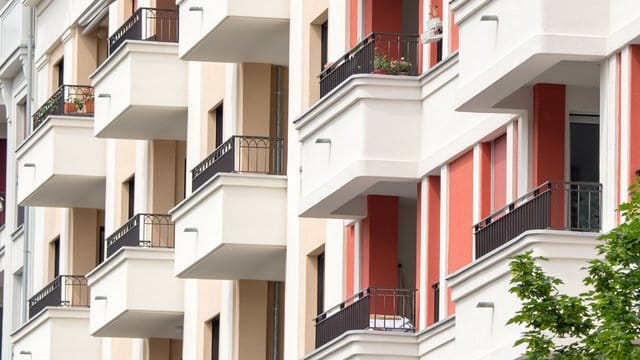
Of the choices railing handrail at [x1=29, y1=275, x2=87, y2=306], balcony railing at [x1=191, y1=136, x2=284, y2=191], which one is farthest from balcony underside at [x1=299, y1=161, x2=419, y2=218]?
railing handrail at [x1=29, y1=275, x2=87, y2=306]

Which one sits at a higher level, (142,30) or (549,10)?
(142,30)

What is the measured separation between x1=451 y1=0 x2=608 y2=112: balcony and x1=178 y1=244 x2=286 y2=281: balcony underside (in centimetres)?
1063

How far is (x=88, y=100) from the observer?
182ft

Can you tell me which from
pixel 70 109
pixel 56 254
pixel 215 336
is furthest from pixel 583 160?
pixel 56 254

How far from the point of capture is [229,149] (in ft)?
146

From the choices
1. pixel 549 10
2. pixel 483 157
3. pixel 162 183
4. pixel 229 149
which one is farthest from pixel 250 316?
pixel 549 10

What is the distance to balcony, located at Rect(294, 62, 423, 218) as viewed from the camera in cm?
3709

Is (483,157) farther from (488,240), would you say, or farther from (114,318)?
(114,318)

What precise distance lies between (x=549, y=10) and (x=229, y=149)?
1396cm

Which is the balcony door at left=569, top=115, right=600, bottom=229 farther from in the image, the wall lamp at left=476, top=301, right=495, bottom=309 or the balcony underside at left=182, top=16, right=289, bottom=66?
the balcony underside at left=182, top=16, right=289, bottom=66

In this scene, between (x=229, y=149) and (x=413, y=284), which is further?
(x=229, y=149)

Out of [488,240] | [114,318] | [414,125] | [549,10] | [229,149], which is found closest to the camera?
[549,10]

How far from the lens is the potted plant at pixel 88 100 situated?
55312 mm

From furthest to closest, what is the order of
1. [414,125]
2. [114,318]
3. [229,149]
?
[114,318]
[229,149]
[414,125]
